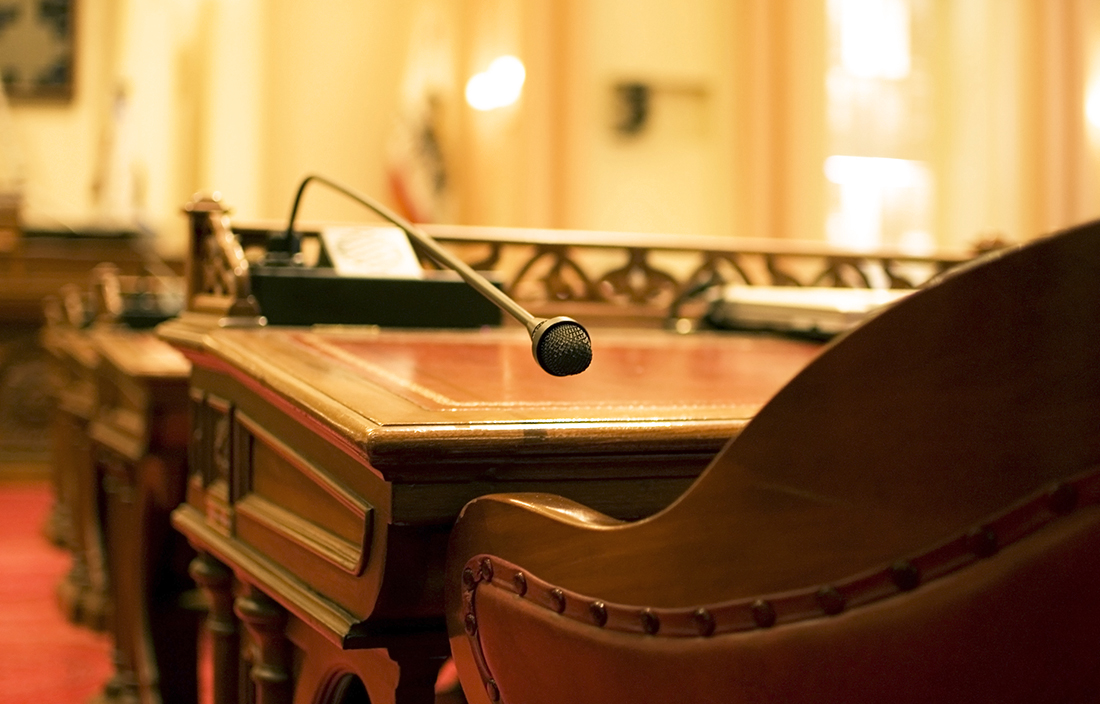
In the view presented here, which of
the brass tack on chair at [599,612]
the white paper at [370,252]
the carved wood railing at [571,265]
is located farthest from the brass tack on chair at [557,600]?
the white paper at [370,252]

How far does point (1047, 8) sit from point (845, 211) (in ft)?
5.29

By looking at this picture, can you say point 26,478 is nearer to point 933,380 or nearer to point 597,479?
point 597,479

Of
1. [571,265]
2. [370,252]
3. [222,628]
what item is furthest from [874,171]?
[222,628]

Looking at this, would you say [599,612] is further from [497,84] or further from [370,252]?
[497,84]

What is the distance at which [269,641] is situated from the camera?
46.9 inches

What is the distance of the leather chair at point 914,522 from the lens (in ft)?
1.53

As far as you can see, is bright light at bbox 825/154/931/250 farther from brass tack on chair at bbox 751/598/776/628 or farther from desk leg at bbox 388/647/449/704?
brass tack on chair at bbox 751/598/776/628

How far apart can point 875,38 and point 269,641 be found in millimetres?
6036

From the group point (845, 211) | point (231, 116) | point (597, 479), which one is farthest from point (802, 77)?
point (597, 479)

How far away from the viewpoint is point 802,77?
5863 mm

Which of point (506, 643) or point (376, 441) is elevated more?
point (376, 441)

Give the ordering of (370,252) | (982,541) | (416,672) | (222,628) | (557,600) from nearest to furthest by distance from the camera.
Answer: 1. (982,541)
2. (557,600)
3. (416,672)
4. (222,628)
5. (370,252)

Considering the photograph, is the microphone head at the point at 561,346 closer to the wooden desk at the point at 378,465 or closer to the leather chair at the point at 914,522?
the wooden desk at the point at 378,465

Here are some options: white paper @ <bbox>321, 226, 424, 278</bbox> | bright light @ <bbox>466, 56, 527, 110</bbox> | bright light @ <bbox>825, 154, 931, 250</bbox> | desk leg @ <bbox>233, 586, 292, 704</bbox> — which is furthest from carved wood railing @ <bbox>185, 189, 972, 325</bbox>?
bright light @ <bbox>825, 154, 931, 250</bbox>
